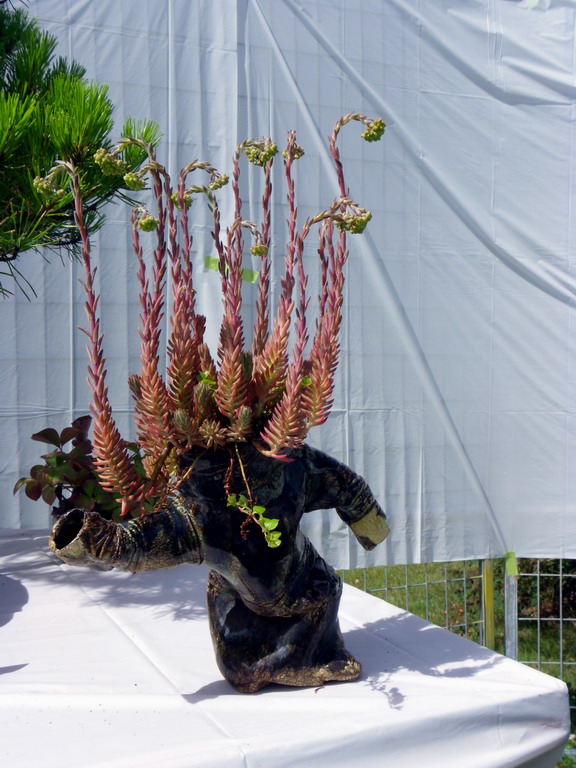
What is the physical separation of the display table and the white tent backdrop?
2.63 feet

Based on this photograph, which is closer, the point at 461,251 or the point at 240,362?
the point at 240,362

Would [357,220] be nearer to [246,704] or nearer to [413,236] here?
[246,704]

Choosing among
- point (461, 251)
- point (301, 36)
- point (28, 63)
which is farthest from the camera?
point (461, 251)

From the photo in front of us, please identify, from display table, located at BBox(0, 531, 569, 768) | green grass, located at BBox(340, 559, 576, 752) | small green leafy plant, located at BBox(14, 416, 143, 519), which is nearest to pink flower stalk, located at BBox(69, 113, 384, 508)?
display table, located at BBox(0, 531, 569, 768)

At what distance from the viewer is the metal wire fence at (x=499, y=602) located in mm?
1887

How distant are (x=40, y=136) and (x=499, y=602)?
1.74 meters

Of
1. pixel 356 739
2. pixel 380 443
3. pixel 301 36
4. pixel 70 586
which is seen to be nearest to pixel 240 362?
pixel 356 739

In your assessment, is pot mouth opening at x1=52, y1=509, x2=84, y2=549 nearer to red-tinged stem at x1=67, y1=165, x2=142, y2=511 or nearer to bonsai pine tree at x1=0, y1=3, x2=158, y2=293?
red-tinged stem at x1=67, y1=165, x2=142, y2=511

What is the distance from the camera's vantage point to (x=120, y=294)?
1.64 meters

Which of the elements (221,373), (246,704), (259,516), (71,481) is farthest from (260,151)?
(71,481)

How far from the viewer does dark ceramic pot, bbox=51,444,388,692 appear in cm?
67

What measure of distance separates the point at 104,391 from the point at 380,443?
1.21m

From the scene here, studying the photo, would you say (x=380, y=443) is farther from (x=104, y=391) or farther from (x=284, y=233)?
(x=104, y=391)

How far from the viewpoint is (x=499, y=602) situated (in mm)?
2178
